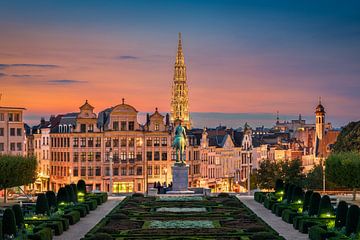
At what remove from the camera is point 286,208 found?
58.1 m

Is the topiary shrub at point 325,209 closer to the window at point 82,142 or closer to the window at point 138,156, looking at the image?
the window at point 138,156

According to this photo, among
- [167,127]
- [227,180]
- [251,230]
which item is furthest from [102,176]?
[251,230]

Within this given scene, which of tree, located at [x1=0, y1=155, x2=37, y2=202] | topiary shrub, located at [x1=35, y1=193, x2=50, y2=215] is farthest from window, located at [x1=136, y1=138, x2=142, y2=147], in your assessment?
topiary shrub, located at [x1=35, y1=193, x2=50, y2=215]

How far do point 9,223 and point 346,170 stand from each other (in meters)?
43.2

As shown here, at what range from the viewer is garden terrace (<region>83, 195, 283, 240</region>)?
149 feet

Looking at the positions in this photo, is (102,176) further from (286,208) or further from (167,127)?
(286,208)

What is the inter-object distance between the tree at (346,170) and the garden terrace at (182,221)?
1348 centimetres

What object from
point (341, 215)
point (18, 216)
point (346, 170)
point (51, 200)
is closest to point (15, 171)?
point (51, 200)

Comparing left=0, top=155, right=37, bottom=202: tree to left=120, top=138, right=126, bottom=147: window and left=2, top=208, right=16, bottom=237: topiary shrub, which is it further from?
left=120, top=138, right=126, bottom=147: window

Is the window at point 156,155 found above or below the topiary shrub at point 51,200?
above

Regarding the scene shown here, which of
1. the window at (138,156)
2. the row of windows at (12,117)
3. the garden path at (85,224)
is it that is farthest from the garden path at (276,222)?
the window at (138,156)

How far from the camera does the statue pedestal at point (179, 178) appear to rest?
8112 centimetres

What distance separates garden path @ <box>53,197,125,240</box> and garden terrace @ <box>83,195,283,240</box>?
2.62 feet

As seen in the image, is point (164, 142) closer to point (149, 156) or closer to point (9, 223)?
point (149, 156)
